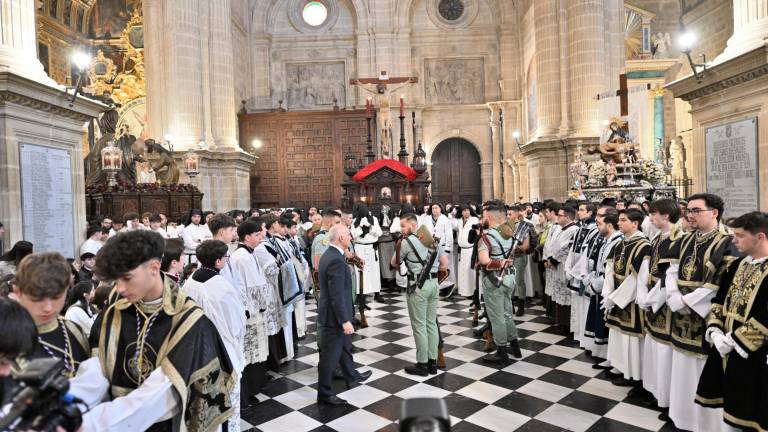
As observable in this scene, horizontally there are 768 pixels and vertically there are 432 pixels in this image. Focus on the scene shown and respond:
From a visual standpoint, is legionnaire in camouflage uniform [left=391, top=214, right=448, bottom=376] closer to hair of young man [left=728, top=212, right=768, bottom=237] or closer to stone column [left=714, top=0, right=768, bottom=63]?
hair of young man [left=728, top=212, right=768, bottom=237]

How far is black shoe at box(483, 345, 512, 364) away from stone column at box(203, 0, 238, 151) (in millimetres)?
11949

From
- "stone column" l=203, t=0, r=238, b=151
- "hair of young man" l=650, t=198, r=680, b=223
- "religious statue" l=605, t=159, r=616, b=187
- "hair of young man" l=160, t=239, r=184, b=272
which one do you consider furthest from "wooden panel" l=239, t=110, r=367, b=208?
"hair of young man" l=160, t=239, r=184, b=272

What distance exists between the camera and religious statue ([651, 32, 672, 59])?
19.3 m

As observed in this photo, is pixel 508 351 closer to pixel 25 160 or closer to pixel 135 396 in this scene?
pixel 135 396

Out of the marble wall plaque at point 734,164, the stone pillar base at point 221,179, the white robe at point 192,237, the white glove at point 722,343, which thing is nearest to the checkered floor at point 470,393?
the white glove at point 722,343

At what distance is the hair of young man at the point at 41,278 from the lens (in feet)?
6.02

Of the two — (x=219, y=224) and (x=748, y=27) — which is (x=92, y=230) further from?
(x=748, y=27)

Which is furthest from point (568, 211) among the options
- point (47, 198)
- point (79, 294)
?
point (47, 198)

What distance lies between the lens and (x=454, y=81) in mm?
23375

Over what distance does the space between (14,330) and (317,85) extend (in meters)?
23.0

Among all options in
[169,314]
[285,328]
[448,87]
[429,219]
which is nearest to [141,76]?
[448,87]

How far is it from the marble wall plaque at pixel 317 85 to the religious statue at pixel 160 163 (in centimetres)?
1180

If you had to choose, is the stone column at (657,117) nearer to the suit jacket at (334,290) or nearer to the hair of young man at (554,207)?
the hair of young man at (554,207)

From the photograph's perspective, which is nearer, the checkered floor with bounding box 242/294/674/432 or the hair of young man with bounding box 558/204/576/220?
the checkered floor with bounding box 242/294/674/432
